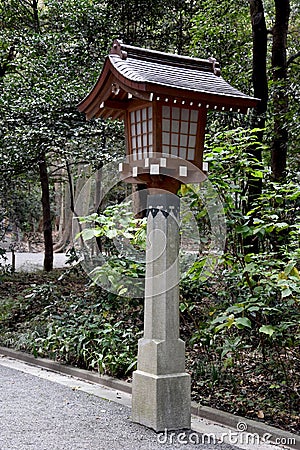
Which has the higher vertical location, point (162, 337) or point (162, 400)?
point (162, 337)

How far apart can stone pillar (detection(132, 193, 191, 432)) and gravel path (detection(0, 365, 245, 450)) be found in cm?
19

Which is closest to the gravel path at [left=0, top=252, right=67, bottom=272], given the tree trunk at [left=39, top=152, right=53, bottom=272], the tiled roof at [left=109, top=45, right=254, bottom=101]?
the tree trunk at [left=39, top=152, right=53, bottom=272]

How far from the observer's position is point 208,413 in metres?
4.68

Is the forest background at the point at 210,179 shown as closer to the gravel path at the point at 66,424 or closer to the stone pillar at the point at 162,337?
the stone pillar at the point at 162,337

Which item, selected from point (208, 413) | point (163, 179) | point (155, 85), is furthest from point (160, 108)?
point (208, 413)

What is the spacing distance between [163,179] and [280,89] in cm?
401

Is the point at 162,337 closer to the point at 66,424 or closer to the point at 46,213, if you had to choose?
the point at 66,424

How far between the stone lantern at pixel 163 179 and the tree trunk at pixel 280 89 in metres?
3.42

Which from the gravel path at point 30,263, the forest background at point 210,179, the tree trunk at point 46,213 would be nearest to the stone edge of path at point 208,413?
the forest background at point 210,179

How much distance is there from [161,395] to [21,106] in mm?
5961

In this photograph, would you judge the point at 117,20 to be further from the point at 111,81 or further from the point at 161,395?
the point at 161,395

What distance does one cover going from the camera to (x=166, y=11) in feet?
32.5

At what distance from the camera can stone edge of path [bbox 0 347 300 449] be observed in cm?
414

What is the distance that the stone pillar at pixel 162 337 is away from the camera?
4254mm
